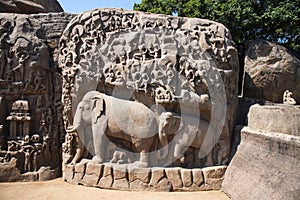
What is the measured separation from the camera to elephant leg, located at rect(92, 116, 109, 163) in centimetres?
575

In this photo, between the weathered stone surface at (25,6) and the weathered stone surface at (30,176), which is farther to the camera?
the weathered stone surface at (25,6)

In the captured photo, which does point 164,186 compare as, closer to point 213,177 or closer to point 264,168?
point 213,177

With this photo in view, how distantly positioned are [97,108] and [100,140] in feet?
2.20

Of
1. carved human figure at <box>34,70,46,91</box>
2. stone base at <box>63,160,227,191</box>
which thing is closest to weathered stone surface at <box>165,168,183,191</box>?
stone base at <box>63,160,227,191</box>

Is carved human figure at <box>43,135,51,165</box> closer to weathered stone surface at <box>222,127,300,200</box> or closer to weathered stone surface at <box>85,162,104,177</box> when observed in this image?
weathered stone surface at <box>85,162,104,177</box>

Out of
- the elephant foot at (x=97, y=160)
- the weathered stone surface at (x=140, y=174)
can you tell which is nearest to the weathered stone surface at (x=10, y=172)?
the elephant foot at (x=97, y=160)

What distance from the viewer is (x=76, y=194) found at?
526 cm

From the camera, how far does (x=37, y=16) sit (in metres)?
7.04

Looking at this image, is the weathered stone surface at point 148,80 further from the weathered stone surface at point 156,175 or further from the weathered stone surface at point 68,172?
the weathered stone surface at point 68,172

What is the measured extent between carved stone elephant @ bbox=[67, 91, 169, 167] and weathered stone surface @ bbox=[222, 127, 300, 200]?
1.76 m

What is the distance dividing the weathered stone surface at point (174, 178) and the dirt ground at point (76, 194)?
0.16 m

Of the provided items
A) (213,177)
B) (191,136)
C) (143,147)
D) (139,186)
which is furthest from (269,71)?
(139,186)

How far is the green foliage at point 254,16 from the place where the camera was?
9.82m

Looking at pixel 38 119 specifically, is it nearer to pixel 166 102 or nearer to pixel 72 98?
pixel 72 98
